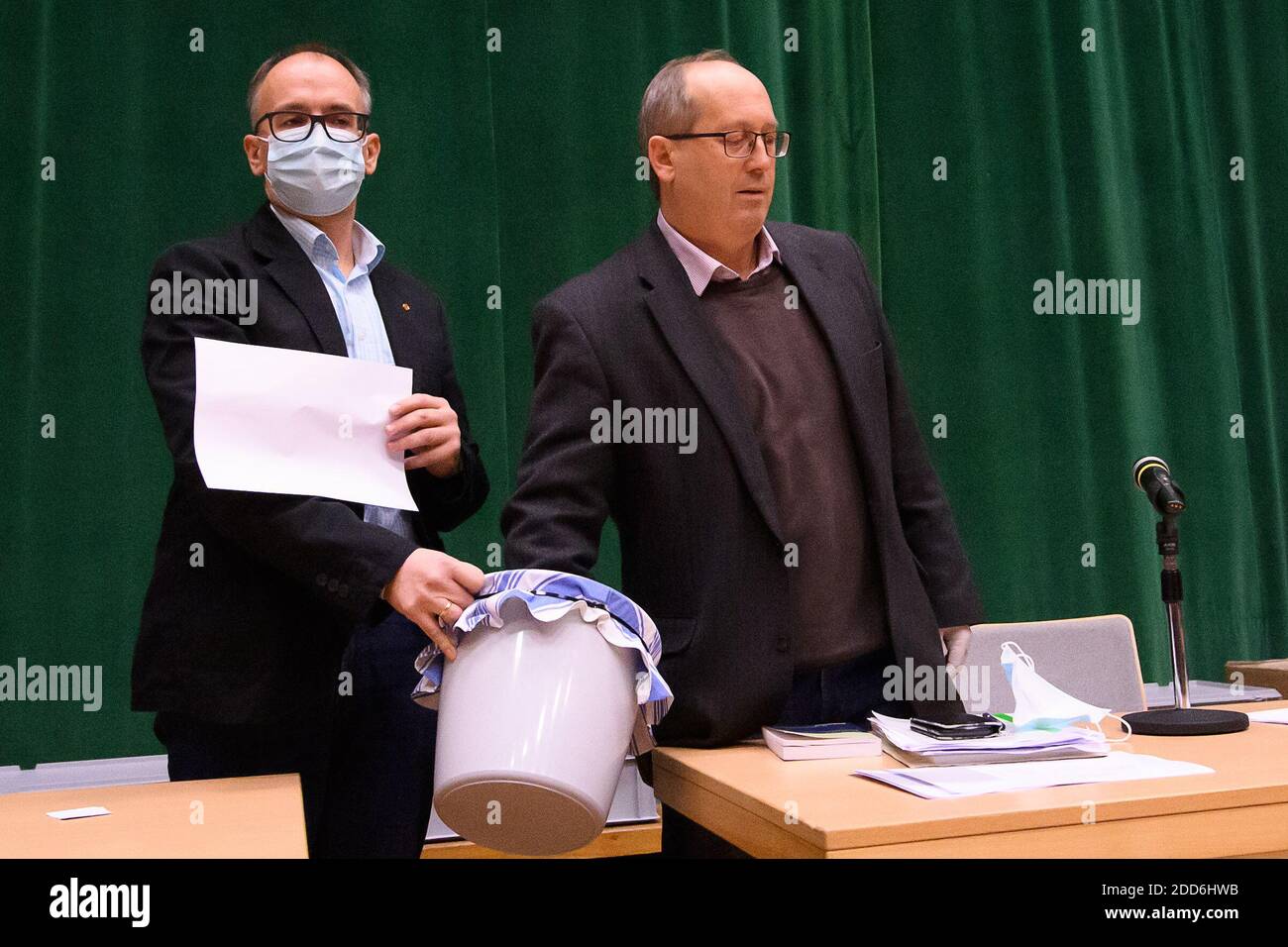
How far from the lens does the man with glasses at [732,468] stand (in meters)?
1.74

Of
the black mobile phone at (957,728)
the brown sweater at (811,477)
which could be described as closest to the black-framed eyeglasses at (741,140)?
the brown sweater at (811,477)

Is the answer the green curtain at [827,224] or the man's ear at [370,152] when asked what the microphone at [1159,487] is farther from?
the green curtain at [827,224]

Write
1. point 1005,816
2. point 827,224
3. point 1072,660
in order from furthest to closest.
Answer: point 827,224 < point 1072,660 < point 1005,816

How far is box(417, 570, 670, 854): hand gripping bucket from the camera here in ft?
4.57

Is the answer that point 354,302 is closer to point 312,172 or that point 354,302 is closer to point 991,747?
point 312,172

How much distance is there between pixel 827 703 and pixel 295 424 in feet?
2.73

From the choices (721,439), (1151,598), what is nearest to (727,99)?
(721,439)

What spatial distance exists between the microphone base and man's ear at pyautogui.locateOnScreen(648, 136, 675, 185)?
1.07 meters

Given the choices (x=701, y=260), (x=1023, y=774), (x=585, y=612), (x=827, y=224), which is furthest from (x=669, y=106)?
(x=827, y=224)

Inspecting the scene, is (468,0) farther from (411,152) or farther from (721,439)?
(721,439)

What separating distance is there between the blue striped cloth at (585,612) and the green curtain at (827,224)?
172cm

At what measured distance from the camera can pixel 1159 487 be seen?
188cm

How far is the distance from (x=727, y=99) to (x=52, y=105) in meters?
1.90

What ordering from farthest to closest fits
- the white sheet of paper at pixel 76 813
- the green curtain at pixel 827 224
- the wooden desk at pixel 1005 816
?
the green curtain at pixel 827 224
the white sheet of paper at pixel 76 813
the wooden desk at pixel 1005 816
